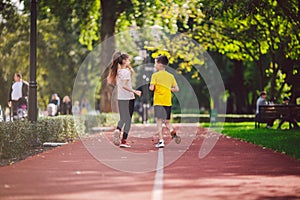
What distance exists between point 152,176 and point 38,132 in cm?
745

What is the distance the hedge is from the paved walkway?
0.55 meters

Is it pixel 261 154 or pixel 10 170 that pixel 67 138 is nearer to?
pixel 261 154

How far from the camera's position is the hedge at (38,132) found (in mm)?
14125

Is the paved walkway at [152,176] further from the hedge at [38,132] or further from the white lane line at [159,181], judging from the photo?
the hedge at [38,132]

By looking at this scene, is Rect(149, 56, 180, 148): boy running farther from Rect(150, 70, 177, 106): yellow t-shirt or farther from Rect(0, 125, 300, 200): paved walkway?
Rect(0, 125, 300, 200): paved walkway

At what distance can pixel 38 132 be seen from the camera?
58.3ft

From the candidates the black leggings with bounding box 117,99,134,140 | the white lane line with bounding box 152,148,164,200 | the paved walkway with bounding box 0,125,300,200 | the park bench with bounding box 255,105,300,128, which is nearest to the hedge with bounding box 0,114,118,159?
the paved walkway with bounding box 0,125,300,200

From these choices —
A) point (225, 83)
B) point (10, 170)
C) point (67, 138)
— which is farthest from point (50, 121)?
point (225, 83)

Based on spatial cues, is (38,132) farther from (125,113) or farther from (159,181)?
(159,181)

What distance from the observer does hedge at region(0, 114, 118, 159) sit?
14.1 m

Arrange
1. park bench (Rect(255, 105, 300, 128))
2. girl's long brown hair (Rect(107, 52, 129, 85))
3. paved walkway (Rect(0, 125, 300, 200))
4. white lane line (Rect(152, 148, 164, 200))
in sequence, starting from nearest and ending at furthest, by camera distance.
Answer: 1. white lane line (Rect(152, 148, 164, 200))
2. paved walkway (Rect(0, 125, 300, 200))
3. girl's long brown hair (Rect(107, 52, 129, 85))
4. park bench (Rect(255, 105, 300, 128))

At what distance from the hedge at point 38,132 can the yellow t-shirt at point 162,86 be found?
2961mm

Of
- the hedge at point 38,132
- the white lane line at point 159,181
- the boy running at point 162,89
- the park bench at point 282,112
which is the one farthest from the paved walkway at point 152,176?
the park bench at point 282,112

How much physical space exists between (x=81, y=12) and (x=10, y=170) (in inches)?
1007
